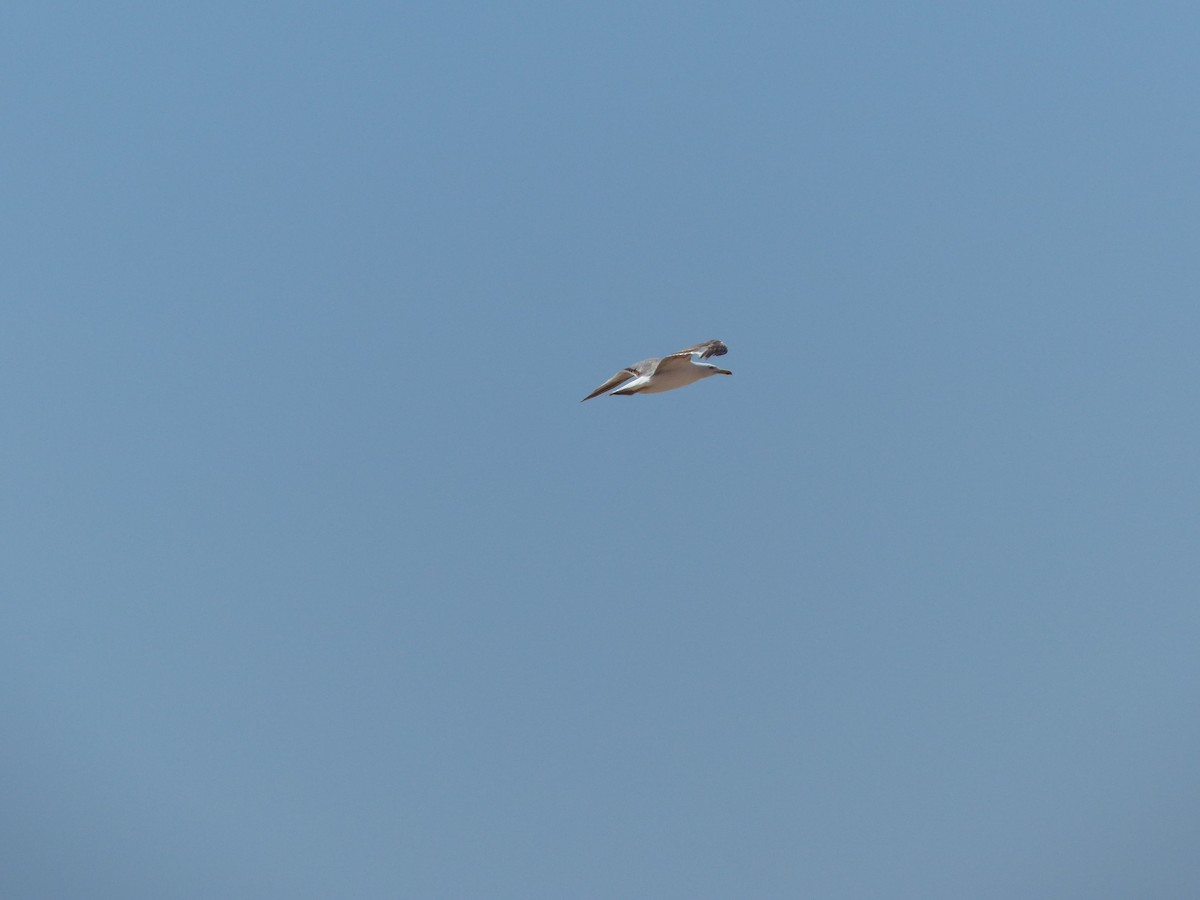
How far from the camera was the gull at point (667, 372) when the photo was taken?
95.0ft

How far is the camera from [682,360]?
2914 centimetres

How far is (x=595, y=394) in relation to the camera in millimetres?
28984

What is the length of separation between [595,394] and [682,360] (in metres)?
2.43

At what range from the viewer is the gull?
2897 centimetres

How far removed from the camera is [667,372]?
29.3 metres
